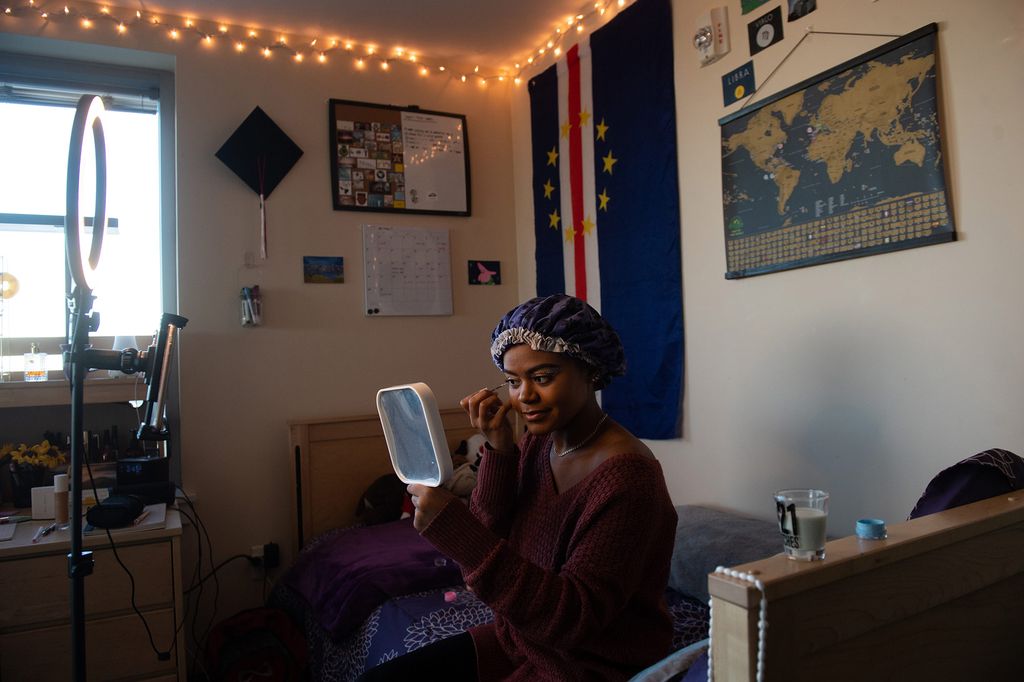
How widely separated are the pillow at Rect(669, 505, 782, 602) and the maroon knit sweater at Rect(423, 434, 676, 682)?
611 mm

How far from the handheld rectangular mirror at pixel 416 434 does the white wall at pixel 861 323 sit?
1.18 metres

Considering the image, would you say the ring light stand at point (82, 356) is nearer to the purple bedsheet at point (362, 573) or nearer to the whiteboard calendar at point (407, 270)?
the purple bedsheet at point (362, 573)

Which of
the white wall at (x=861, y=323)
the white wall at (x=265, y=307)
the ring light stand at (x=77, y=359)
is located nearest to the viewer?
the ring light stand at (x=77, y=359)

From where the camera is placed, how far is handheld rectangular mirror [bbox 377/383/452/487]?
51.1 inches

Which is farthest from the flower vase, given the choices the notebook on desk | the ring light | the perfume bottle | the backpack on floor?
the ring light

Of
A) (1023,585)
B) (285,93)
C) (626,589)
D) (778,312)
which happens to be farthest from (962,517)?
(285,93)

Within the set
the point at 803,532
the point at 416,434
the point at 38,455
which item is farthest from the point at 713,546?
the point at 38,455

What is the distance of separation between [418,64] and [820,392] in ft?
7.76

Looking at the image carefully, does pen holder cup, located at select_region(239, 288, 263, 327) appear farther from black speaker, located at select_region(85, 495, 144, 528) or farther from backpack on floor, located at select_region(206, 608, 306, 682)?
backpack on floor, located at select_region(206, 608, 306, 682)

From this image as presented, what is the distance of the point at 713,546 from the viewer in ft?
6.30

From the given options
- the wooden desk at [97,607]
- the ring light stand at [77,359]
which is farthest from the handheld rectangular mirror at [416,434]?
the wooden desk at [97,607]

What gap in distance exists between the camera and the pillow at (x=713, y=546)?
1843 millimetres

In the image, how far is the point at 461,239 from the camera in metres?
3.34

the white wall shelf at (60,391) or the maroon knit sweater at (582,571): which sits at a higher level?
the white wall shelf at (60,391)
